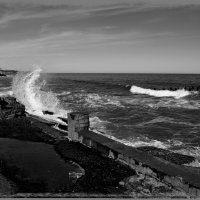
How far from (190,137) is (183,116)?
7.28m

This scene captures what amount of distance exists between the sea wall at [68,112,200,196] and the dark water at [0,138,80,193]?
3.63 ft

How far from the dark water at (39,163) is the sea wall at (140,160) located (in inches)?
43.5

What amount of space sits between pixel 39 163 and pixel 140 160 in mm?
2577

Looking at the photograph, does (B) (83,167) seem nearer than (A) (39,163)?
Yes

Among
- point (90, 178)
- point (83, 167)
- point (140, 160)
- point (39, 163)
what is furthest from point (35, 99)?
point (90, 178)

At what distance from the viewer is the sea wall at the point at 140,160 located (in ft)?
19.5

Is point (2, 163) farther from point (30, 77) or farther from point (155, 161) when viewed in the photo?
point (30, 77)

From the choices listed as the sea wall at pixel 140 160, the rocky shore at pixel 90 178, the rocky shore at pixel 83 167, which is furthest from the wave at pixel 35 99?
the rocky shore at pixel 90 178

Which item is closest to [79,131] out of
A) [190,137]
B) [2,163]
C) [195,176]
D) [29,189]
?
[2,163]

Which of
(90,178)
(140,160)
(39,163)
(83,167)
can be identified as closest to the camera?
(90,178)

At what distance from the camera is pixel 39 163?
7.42 metres

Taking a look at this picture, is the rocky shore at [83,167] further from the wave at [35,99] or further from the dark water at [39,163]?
the wave at [35,99]

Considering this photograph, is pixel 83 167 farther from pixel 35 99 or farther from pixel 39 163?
pixel 35 99

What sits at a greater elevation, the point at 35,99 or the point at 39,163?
the point at 35,99
